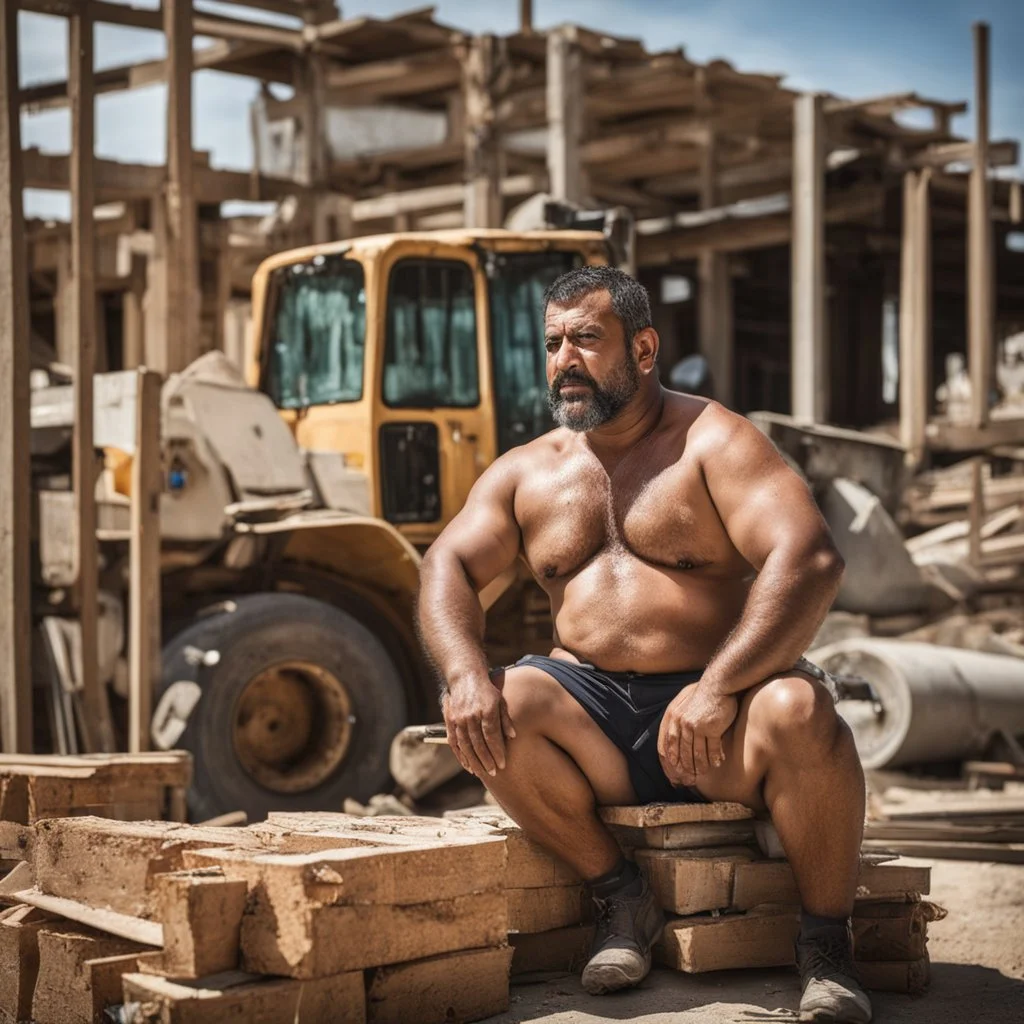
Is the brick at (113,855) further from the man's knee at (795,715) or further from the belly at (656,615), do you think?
the man's knee at (795,715)

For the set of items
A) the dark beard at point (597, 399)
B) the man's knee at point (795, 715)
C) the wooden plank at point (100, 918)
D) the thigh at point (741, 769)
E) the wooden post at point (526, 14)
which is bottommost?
the wooden plank at point (100, 918)

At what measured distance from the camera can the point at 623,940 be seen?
4.30 metres

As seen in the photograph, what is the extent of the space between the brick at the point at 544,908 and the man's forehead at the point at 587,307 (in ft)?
5.26

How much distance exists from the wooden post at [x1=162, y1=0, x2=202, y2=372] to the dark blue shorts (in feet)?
17.3

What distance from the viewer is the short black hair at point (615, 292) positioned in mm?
4773

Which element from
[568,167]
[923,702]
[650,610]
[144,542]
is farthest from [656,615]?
Answer: [568,167]

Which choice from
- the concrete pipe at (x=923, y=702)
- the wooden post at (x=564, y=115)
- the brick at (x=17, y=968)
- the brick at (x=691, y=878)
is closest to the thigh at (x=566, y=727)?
the brick at (x=691, y=878)

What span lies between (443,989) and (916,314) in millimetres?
12390

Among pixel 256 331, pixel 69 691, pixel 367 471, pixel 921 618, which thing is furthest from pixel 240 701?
pixel 921 618

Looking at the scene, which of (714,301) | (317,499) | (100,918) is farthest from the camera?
(714,301)

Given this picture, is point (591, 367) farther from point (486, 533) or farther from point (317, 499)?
point (317, 499)

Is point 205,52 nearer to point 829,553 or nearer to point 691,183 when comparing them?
point 691,183

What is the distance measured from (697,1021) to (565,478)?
1608mm

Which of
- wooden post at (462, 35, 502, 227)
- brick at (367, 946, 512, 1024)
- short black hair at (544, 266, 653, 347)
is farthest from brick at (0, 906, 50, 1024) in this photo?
wooden post at (462, 35, 502, 227)
